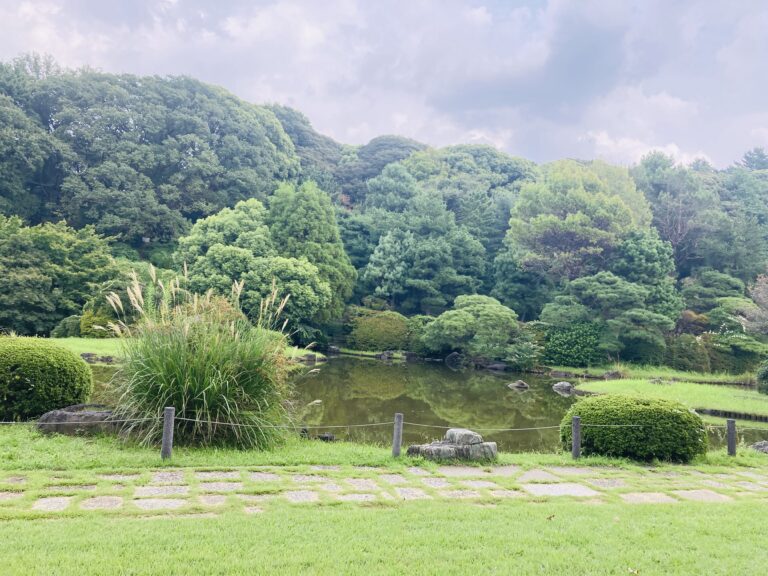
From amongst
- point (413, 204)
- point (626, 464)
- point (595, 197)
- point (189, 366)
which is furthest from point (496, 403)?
point (413, 204)

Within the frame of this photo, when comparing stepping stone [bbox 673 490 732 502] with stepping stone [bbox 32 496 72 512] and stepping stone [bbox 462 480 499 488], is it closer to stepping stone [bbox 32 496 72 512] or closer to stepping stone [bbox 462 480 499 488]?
stepping stone [bbox 462 480 499 488]

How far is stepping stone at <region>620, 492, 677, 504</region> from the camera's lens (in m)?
4.53

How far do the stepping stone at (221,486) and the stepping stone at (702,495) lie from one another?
3954 mm

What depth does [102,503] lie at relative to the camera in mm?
3688

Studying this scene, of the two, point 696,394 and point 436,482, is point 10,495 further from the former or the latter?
point 696,394

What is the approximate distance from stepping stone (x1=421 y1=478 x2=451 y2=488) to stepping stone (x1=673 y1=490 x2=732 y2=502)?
Answer: 2148 mm

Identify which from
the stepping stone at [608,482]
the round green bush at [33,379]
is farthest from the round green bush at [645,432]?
the round green bush at [33,379]

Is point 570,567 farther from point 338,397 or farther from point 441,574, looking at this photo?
point 338,397

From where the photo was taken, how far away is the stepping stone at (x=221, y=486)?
163 inches

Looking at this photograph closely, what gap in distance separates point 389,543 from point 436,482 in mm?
1906

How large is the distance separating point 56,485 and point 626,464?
5.77m

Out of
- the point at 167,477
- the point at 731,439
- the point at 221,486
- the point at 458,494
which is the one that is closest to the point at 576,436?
the point at 731,439

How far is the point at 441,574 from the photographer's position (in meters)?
2.65

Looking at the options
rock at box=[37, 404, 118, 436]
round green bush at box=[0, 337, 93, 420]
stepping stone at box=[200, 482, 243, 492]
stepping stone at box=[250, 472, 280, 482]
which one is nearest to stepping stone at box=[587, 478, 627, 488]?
stepping stone at box=[250, 472, 280, 482]
